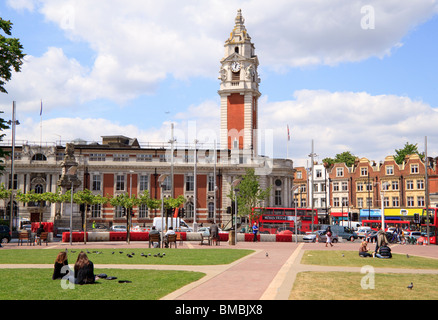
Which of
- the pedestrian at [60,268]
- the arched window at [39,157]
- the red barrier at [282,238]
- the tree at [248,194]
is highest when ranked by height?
the arched window at [39,157]

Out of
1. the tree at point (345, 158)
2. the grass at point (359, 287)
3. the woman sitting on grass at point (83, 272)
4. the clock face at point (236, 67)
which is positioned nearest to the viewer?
the grass at point (359, 287)

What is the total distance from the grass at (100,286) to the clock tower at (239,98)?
60898 millimetres

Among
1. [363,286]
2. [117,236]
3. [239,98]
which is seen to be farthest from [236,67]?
[363,286]

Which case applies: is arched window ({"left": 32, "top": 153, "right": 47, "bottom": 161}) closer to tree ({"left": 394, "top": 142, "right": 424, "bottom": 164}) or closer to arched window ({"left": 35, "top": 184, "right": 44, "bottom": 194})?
arched window ({"left": 35, "top": 184, "right": 44, "bottom": 194})

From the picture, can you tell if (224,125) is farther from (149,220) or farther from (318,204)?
(318,204)

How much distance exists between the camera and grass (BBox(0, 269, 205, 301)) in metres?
13.5

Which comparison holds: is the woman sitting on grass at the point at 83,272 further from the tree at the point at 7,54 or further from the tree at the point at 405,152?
the tree at the point at 405,152

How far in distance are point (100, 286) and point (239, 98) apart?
67.3 meters

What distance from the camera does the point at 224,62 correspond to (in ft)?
268

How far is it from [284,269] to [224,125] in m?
61.3

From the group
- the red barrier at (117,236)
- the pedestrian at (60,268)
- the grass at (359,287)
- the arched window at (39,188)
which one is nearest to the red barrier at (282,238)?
the red barrier at (117,236)

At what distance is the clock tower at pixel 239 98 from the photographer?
262ft

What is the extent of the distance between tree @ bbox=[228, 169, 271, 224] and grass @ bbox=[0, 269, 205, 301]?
166 feet
